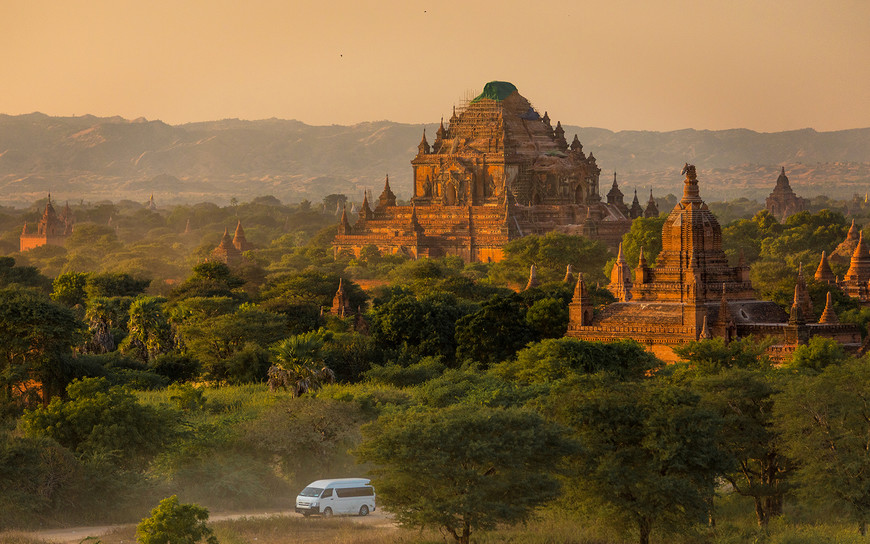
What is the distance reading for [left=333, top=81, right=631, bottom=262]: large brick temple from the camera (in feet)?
442

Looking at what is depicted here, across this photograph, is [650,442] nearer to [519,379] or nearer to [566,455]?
[566,455]

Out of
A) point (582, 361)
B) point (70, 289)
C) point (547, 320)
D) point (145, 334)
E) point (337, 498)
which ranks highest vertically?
point (547, 320)

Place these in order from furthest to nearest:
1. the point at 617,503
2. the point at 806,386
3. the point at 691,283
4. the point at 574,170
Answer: the point at 574,170, the point at 691,283, the point at 806,386, the point at 617,503

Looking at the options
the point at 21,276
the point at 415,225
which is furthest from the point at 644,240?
the point at 21,276

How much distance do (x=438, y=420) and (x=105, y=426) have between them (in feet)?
38.8

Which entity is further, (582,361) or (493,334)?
(493,334)

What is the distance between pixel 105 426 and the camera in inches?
1879

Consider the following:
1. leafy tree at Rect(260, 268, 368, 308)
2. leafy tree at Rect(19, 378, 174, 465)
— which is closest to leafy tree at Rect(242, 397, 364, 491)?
leafy tree at Rect(19, 378, 174, 465)

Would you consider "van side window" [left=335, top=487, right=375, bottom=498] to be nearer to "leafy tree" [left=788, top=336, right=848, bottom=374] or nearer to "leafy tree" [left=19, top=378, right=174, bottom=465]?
"leafy tree" [left=19, top=378, right=174, bottom=465]

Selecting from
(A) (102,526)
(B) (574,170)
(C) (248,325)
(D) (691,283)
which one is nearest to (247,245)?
(B) (574,170)

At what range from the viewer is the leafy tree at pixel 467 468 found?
3928 cm

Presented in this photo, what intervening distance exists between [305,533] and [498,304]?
2404 centimetres

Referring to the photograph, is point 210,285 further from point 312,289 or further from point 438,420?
point 438,420

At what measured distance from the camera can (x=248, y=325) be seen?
222 ft
